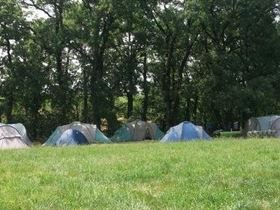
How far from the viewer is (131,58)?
4762cm

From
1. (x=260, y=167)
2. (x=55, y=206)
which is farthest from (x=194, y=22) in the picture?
(x=55, y=206)

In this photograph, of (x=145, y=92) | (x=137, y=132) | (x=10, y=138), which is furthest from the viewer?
(x=145, y=92)

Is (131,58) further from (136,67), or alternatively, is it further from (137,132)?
(137,132)

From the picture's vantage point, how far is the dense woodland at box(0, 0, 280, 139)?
136 feet

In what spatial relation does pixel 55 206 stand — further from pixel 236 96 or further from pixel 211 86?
pixel 211 86

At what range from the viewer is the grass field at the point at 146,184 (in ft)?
26.1

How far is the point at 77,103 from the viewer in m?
48.0

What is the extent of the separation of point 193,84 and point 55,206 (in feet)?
131

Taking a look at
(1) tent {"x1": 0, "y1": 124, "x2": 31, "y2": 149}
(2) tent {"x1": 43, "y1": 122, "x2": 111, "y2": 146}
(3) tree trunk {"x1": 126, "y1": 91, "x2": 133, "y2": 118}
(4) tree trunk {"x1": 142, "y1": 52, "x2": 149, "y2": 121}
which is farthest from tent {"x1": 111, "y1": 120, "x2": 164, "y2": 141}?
(1) tent {"x1": 0, "y1": 124, "x2": 31, "y2": 149}

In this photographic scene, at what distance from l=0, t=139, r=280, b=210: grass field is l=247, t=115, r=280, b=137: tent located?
65.7 ft

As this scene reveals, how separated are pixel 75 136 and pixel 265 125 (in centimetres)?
1252

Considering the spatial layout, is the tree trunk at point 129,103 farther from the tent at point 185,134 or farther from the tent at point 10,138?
the tent at point 10,138

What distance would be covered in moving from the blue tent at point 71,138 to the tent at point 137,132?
8.74 m

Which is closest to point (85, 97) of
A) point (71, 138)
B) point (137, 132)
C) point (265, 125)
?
point (137, 132)
